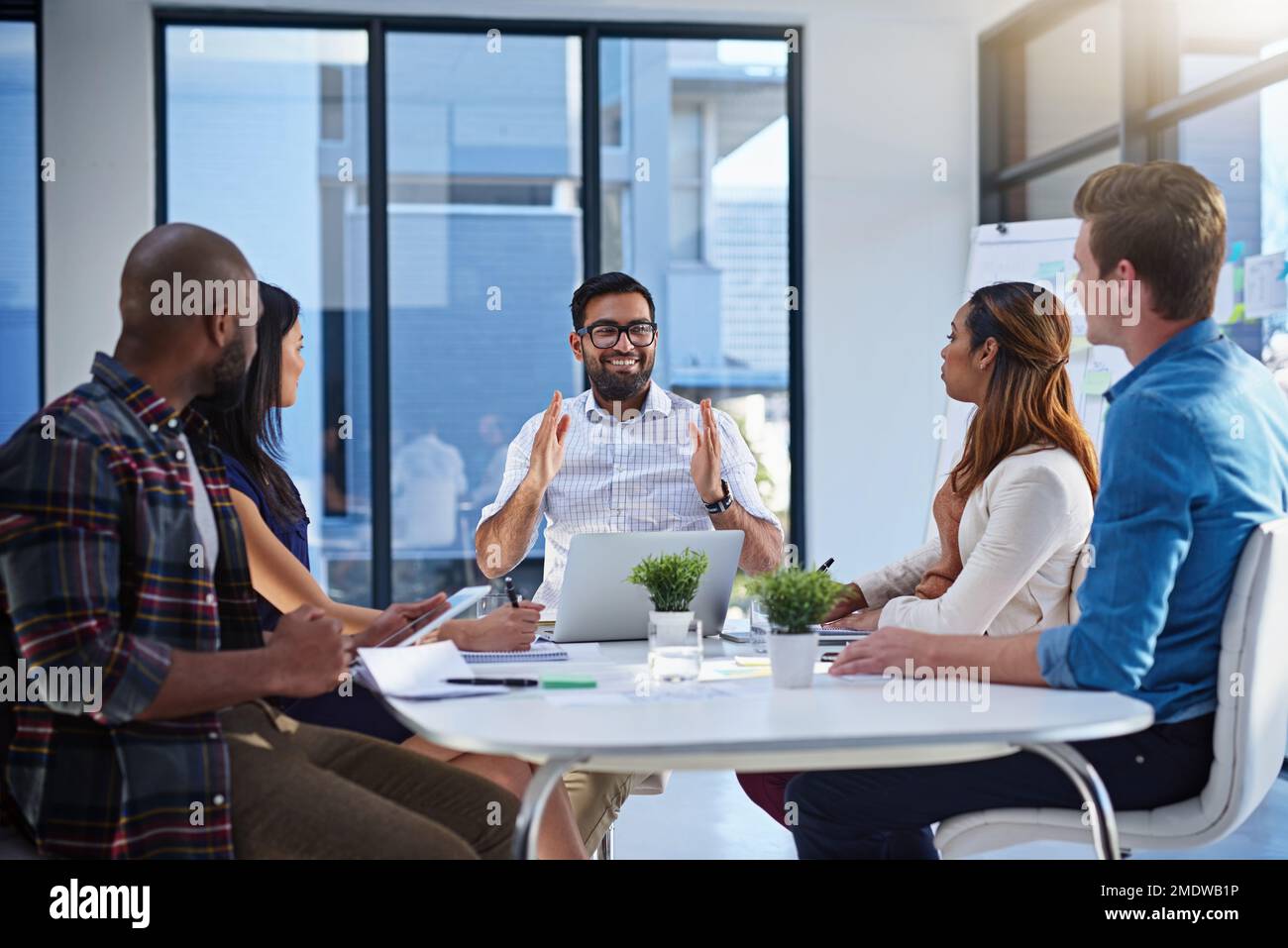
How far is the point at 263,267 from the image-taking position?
5715 millimetres

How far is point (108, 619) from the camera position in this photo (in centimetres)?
158

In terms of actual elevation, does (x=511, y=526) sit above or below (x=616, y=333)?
below

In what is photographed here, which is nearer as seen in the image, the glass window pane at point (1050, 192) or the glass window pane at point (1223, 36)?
the glass window pane at point (1223, 36)

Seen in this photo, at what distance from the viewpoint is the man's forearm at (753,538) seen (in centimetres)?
339

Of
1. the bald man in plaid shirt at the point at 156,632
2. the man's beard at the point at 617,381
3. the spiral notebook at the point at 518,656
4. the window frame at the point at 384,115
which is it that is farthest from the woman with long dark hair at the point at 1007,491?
the window frame at the point at 384,115

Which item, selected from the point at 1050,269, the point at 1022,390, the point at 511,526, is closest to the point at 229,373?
the point at 1022,390

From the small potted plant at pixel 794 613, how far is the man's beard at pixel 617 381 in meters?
1.79

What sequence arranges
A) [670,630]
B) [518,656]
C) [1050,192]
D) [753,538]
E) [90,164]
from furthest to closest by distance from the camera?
1. [1050,192]
2. [90,164]
3. [753,538]
4. [518,656]
5. [670,630]

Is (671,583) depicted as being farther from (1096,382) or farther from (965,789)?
(1096,382)

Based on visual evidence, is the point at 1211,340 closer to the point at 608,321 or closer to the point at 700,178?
the point at 608,321

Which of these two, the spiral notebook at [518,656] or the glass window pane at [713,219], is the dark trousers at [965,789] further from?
the glass window pane at [713,219]

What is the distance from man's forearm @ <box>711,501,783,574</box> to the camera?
11.1 ft

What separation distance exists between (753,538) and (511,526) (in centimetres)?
66
